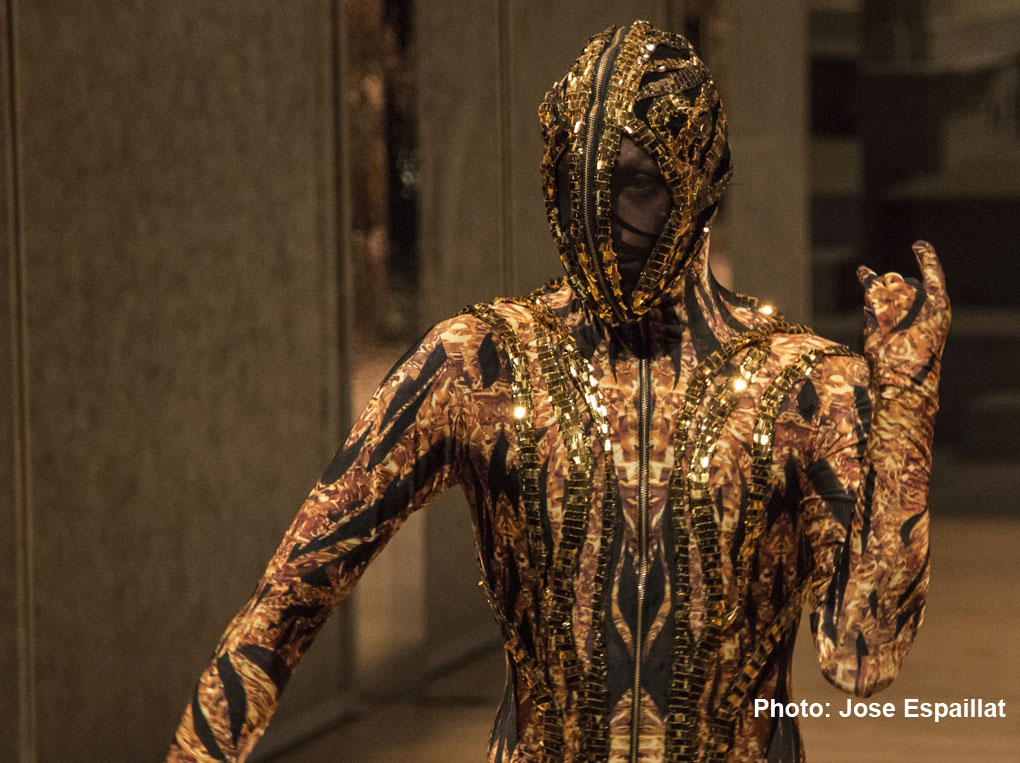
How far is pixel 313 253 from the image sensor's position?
3.19 metres

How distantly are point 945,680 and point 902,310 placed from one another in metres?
2.31

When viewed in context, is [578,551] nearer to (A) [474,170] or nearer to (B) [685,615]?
(B) [685,615]

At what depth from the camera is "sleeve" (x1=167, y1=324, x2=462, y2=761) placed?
1.15 metres

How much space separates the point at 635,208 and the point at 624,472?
216 millimetres

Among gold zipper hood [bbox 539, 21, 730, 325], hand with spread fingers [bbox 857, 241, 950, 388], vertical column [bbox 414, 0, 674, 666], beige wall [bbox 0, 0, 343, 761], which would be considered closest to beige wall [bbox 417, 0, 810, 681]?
vertical column [bbox 414, 0, 674, 666]

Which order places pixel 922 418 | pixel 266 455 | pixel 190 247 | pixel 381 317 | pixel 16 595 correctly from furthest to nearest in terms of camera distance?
pixel 381 317 < pixel 266 455 < pixel 190 247 < pixel 16 595 < pixel 922 418

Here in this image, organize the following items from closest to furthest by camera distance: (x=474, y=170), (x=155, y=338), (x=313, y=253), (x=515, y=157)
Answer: (x=155, y=338) < (x=313, y=253) < (x=474, y=170) < (x=515, y=157)

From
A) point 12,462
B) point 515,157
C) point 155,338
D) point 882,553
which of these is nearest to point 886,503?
point 882,553

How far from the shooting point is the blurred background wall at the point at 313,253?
2.36 meters

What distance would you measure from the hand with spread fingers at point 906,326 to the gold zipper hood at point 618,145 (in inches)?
6.3

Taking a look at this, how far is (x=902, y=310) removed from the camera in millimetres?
1118

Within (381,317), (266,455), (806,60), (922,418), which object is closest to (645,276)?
(922,418)

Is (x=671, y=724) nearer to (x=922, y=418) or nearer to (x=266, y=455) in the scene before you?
(x=922, y=418)

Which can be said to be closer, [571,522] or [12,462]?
[571,522]
